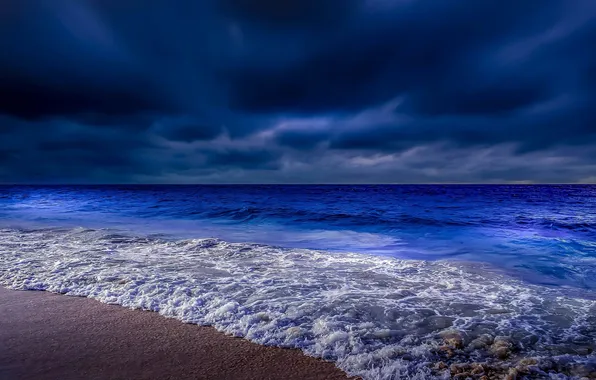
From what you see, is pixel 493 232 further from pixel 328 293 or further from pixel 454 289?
pixel 328 293

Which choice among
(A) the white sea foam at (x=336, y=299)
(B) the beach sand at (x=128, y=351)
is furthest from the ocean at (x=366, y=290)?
(B) the beach sand at (x=128, y=351)

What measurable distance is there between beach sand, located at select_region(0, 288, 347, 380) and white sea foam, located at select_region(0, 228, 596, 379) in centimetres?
28

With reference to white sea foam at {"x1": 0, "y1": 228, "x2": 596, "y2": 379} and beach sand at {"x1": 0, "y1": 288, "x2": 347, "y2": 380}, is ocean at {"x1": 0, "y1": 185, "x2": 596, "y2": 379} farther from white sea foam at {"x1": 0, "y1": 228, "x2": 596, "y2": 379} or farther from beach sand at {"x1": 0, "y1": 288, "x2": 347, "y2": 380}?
beach sand at {"x1": 0, "y1": 288, "x2": 347, "y2": 380}

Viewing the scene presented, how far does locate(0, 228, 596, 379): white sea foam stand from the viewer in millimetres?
4242

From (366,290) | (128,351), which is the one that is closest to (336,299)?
(366,290)

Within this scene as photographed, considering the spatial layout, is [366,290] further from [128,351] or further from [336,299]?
[128,351]

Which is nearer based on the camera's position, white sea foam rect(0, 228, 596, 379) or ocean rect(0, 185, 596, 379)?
ocean rect(0, 185, 596, 379)

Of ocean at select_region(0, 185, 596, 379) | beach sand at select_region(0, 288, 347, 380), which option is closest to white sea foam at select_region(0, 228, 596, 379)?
ocean at select_region(0, 185, 596, 379)

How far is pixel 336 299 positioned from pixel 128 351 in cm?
332

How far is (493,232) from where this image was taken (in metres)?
16.0

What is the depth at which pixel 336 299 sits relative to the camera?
5.91m

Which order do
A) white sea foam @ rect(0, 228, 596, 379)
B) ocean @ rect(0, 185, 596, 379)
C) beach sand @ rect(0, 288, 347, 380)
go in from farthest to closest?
white sea foam @ rect(0, 228, 596, 379), ocean @ rect(0, 185, 596, 379), beach sand @ rect(0, 288, 347, 380)

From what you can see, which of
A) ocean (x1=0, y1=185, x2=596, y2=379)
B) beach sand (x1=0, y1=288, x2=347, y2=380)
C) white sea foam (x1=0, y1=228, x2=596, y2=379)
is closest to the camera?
beach sand (x1=0, y1=288, x2=347, y2=380)

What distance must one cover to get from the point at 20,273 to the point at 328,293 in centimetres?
679
